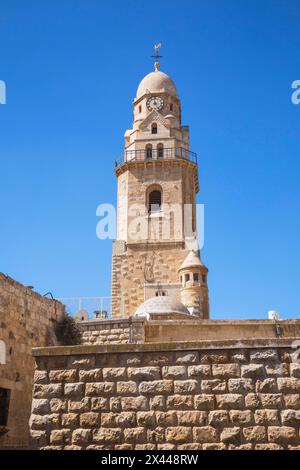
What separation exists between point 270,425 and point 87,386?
208 centimetres

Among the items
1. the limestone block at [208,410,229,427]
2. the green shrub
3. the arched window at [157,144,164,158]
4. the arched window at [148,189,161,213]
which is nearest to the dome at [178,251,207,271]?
the arched window at [148,189,161,213]

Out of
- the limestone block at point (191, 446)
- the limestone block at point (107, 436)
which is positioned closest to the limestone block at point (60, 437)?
the limestone block at point (107, 436)

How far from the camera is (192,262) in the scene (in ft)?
91.2

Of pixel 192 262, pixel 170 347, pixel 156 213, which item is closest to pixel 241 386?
pixel 170 347

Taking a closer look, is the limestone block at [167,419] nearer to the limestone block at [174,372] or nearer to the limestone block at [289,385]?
the limestone block at [174,372]

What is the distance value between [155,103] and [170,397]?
30811 millimetres

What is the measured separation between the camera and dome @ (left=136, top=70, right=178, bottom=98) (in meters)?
35.3

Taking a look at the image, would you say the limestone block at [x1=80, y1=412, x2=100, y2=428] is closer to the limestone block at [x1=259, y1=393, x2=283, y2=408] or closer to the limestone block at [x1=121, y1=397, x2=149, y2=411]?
the limestone block at [x1=121, y1=397, x2=149, y2=411]

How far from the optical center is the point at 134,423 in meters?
5.97

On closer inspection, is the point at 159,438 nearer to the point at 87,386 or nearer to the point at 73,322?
the point at 87,386

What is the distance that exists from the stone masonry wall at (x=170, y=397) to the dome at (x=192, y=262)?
70.7 feet

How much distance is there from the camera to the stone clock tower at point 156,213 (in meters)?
28.8

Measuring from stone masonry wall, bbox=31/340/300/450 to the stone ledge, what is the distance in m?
0.01

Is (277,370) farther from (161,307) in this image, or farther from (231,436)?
(161,307)
